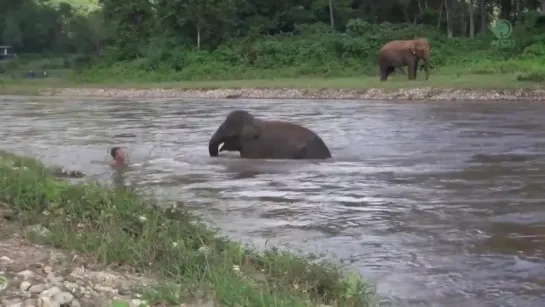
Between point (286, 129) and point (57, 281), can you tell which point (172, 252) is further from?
point (286, 129)

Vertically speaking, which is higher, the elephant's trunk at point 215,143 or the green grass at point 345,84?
the elephant's trunk at point 215,143

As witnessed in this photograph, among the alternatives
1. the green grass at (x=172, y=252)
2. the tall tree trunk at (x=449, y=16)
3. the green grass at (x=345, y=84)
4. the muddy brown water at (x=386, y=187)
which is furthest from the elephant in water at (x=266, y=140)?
the tall tree trunk at (x=449, y=16)

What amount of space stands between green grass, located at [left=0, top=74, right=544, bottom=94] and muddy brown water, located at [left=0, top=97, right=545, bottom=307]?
5.22 m

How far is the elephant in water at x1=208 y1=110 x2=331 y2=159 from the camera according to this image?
51.6ft

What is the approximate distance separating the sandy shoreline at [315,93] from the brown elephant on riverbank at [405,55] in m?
3.28

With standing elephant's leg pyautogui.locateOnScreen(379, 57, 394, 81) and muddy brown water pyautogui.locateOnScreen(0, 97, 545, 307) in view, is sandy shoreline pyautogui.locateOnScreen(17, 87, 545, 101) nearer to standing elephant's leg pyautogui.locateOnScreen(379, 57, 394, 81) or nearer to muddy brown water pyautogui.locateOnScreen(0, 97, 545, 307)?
standing elephant's leg pyautogui.locateOnScreen(379, 57, 394, 81)

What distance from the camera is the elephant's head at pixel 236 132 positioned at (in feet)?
51.9

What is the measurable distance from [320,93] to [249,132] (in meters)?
19.0

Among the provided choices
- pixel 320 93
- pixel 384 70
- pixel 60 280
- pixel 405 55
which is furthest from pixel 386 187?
pixel 384 70

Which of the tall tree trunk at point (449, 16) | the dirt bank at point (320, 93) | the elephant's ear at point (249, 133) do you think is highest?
the tall tree trunk at point (449, 16)

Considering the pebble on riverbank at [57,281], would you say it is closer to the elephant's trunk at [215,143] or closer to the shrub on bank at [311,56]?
the elephant's trunk at [215,143]

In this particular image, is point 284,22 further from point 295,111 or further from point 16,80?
point 295,111

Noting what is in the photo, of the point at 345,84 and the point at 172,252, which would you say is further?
the point at 345,84

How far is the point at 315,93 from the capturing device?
34875 mm
